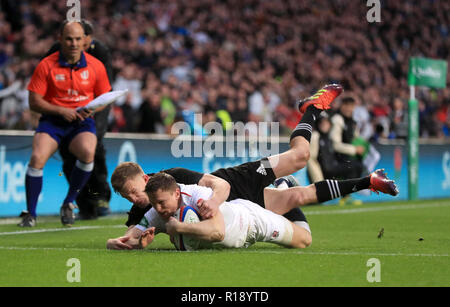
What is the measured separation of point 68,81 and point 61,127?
1.88 ft

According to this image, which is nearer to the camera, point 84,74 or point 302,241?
point 302,241

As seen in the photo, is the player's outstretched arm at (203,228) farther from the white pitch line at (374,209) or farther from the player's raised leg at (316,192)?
the white pitch line at (374,209)

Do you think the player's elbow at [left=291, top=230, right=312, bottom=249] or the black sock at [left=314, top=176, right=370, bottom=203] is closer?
the player's elbow at [left=291, top=230, right=312, bottom=249]

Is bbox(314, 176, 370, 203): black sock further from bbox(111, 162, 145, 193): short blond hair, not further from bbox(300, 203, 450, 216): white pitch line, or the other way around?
bbox(300, 203, 450, 216): white pitch line

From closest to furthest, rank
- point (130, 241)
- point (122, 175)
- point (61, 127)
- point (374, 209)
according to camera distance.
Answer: point (122, 175), point (130, 241), point (61, 127), point (374, 209)

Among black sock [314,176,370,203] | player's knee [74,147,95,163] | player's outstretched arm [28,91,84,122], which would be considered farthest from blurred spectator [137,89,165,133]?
black sock [314,176,370,203]

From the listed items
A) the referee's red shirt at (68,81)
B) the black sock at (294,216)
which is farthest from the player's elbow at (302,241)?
the referee's red shirt at (68,81)

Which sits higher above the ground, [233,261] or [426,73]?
[426,73]

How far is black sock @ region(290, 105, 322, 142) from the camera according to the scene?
839 cm

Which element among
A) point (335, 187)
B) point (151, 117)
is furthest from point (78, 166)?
point (151, 117)

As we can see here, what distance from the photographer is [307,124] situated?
28.1 feet

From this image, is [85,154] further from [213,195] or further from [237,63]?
[237,63]

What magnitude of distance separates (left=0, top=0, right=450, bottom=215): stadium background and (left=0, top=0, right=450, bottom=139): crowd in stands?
4cm

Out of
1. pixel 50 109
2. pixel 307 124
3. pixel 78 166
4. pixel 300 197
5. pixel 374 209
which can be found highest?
pixel 50 109
